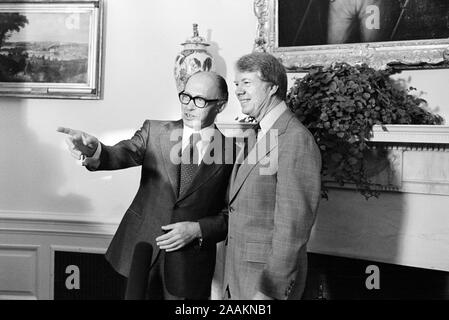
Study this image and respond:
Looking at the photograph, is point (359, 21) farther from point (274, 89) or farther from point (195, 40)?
point (274, 89)

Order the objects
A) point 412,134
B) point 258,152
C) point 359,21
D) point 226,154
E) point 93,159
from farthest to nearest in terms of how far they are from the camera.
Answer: point 359,21 → point 412,134 → point 226,154 → point 93,159 → point 258,152

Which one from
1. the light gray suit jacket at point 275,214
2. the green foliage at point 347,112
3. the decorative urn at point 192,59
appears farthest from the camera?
the decorative urn at point 192,59

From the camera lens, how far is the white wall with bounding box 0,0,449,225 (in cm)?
376

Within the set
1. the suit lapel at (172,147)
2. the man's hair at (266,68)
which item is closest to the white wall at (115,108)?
the suit lapel at (172,147)

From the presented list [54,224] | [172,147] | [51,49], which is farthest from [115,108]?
[172,147]

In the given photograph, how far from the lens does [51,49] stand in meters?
3.91

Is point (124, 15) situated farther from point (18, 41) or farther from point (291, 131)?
point (291, 131)

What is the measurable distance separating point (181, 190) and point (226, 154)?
23cm

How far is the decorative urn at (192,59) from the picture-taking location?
351 cm

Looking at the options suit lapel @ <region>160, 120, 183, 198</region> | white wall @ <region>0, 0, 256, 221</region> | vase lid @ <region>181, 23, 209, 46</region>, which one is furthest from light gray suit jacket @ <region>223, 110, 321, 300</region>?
white wall @ <region>0, 0, 256, 221</region>

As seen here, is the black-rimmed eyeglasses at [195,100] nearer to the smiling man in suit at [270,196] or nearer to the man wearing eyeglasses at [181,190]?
the man wearing eyeglasses at [181,190]

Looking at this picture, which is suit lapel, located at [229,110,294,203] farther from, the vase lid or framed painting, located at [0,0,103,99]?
framed painting, located at [0,0,103,99]

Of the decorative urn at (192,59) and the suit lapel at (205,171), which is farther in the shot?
the decorative urn at (192,59)

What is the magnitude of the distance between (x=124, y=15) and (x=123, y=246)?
219 centimetres
